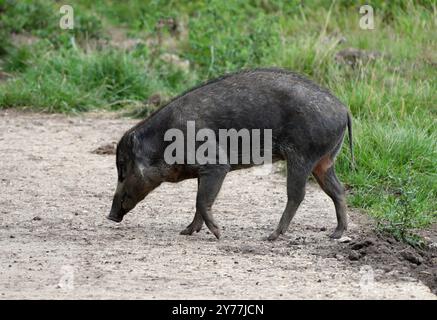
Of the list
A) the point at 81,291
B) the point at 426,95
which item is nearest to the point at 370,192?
the point at 426,95

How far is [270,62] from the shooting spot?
12344mm

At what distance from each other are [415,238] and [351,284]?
143cm

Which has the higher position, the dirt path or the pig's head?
the pig's head

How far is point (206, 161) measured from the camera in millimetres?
7805

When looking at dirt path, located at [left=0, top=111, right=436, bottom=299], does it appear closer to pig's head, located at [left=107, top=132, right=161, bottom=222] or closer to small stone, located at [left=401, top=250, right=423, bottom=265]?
small stone, located at [left=401, top=250, right=423, bottom=265]

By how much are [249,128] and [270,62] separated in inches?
182

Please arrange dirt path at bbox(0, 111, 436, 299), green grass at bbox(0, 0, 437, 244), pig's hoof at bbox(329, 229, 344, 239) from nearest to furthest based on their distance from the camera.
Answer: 1. dirt path at bbox(0, 111, 436, 299)
2. pig's hoof at bbox(329, 229, 344, 239)
3. green grass at bbox(0, 0, 437, 244)

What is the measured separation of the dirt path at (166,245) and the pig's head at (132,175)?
222 millimetres

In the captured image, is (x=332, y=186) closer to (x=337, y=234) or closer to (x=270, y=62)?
(x=337, y=234)

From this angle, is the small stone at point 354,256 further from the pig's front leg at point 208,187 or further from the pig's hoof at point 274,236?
the pig's front leg at point 208,187

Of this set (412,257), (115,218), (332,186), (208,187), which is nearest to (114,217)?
(115,218)

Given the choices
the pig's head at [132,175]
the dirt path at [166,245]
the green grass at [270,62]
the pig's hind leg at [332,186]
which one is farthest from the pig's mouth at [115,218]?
the green grass at [270,62]

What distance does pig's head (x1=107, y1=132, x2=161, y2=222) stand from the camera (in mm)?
7965

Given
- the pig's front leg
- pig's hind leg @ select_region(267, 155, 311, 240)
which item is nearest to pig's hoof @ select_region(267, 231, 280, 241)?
pig's hind leg @ select_region(267, 155, 311, 240)
